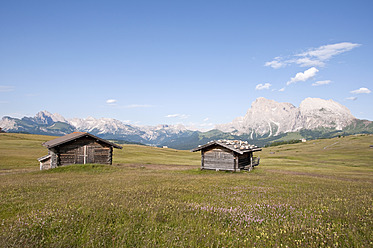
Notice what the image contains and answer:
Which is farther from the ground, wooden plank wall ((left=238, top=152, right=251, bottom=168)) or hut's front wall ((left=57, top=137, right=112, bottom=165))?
hut's front wall ((left=57, top=137, right=112, bottom=165))

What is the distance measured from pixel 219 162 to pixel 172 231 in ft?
102

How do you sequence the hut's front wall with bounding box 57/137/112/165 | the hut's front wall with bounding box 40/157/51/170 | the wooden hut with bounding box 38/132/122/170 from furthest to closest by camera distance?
the hut's front wall with bounding box 40/157/51/170 < the hut's front wall with bounding box 57/137/112/165 < the wooden hut with bounding box 38/132/122/170

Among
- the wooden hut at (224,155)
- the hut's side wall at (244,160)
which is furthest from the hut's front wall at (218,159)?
the hut's side wall at (244,160)

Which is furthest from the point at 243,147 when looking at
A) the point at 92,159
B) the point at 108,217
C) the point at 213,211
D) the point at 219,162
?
the point at 108,217

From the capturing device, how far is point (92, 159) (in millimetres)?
39562

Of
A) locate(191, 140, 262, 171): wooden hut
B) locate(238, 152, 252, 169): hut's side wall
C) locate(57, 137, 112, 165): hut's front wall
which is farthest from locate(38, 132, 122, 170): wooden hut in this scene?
locate(238, 152, 252, 169): hut's side wall

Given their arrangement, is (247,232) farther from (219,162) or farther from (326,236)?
(219,162)

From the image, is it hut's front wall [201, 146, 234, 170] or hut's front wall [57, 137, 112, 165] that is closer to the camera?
hut's front wall [201, 146, 234, 170]

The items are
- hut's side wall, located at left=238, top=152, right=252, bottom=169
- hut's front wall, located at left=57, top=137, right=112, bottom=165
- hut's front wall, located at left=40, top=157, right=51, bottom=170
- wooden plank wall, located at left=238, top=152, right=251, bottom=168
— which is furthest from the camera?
hut's front wall, located at left=40, top=157, right=51, bottom=170

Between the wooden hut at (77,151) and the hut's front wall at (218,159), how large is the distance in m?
17.4

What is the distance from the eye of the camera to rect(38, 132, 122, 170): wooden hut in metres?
37.3

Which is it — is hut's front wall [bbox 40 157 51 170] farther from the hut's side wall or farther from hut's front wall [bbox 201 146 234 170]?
the hut's side wall

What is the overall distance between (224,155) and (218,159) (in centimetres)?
122

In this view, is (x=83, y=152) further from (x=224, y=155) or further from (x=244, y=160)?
(x=244, y=160)
